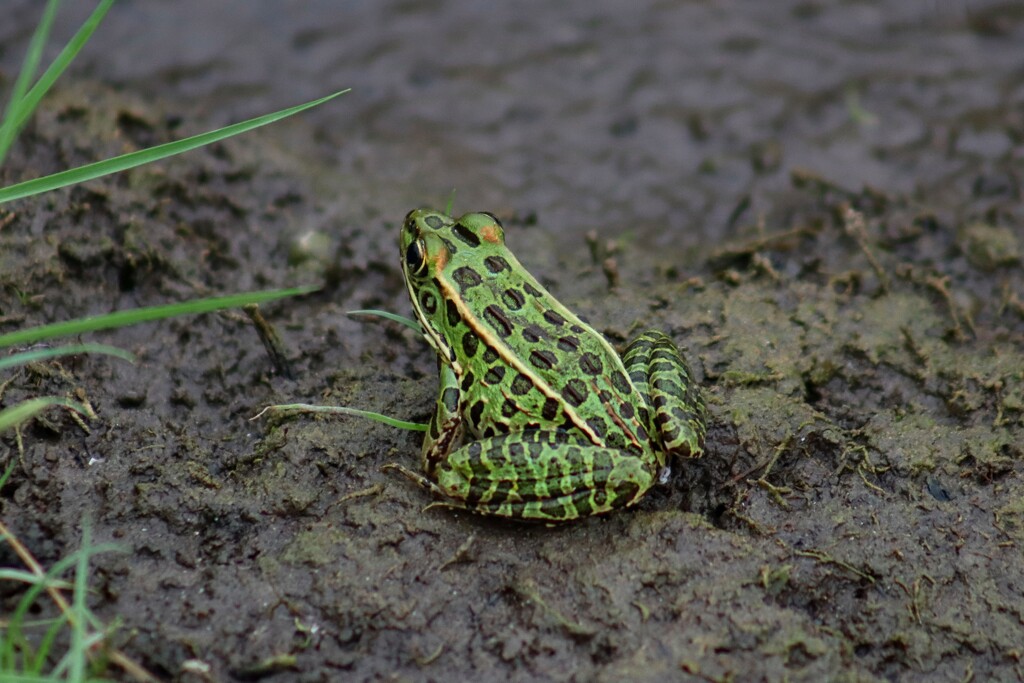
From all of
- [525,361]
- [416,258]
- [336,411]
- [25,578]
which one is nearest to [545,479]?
[525,361]

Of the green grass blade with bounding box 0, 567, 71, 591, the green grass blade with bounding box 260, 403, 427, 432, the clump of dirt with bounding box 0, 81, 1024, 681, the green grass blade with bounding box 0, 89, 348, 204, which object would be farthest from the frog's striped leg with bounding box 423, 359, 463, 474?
the green grass blade with bounding box 0, 567, 71, 591

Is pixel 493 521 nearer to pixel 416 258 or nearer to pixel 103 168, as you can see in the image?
pixel 416 258

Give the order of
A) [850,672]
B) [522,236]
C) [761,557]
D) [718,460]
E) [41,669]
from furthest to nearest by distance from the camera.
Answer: [522,236] < [718,460] < [761,557] < [850,672] < [41,669]

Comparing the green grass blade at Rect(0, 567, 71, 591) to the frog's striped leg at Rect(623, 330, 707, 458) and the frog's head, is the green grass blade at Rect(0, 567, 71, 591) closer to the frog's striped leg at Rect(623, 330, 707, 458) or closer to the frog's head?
the frog's head

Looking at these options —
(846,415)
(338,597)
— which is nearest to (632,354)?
(846,415)

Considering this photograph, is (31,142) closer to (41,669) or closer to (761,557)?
(41,669)

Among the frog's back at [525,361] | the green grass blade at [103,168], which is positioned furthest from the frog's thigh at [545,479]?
the green grass blade at [103,168]

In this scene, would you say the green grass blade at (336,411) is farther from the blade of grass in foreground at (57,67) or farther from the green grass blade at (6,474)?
the blade of grass in foreground at (57,67)
